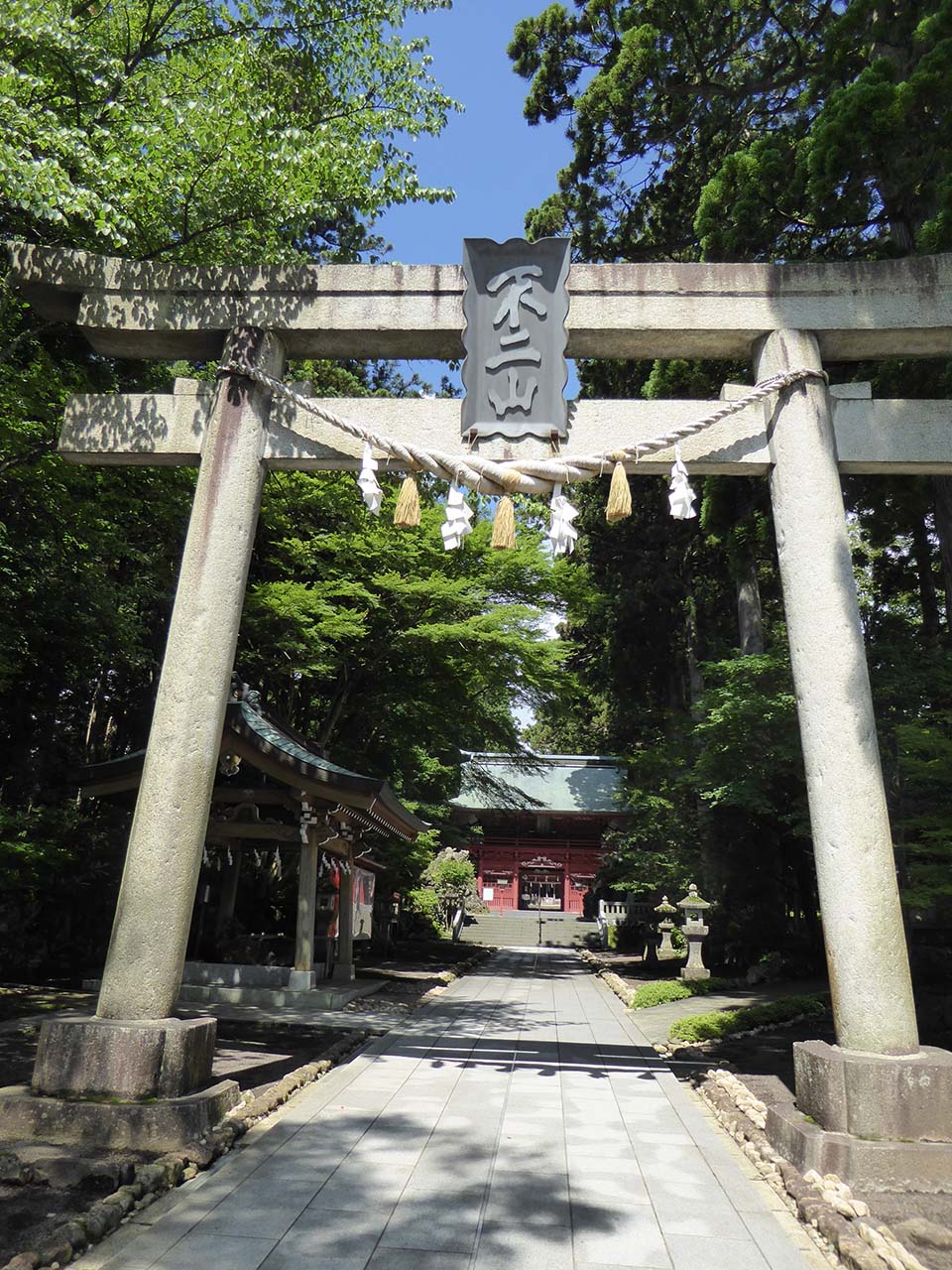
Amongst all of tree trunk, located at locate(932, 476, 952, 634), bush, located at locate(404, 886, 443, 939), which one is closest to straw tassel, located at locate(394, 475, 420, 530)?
tree trunk, located at locate(932, 476, 952, 634)

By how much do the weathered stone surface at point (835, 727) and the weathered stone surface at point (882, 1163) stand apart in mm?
559

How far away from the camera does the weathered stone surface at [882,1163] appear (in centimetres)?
396

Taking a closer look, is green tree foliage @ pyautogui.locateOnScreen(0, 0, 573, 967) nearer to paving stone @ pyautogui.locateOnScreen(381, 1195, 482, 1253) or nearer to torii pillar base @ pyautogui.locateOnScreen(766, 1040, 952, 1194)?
paving stone @ pyautogui.locateOnScreen(381, 1195, 482, 1253)

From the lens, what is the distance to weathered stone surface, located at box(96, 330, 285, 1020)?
4.91 m

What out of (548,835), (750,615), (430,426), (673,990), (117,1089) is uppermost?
(750,615)

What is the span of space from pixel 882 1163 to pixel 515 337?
17.5ft

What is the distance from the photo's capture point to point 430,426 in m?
6.06

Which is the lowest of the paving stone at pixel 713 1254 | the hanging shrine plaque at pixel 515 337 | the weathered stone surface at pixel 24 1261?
the paving stone at pixel 713 1254

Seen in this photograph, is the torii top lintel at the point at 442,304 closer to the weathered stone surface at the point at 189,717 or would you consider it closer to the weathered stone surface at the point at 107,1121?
the weathered stone surface at the point at 189,717

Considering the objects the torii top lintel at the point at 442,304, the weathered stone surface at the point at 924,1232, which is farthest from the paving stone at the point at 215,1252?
the torii top lintel at the point at 442,304

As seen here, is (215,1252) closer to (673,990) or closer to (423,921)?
(673,990)

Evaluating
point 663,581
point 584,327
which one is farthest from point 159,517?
point 663,581

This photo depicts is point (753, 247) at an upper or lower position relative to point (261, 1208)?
upper

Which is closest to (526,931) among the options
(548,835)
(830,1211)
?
(548,835)
